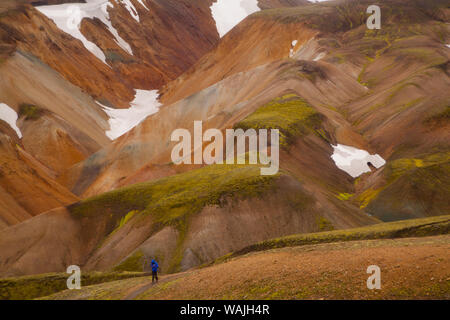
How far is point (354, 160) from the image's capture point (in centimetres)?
6738

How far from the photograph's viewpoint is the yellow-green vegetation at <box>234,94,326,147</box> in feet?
204

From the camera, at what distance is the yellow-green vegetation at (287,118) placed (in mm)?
62156

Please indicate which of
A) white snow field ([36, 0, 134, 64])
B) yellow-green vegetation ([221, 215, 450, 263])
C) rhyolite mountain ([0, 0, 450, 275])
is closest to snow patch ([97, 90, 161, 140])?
rhyolite mountain ([0, 0, 450, 275])

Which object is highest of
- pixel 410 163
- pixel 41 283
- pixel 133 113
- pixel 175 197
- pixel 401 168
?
pixel 133 113

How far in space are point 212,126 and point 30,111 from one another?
31.2 m

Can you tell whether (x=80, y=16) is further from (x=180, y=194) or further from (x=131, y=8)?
(x=180, y=194)

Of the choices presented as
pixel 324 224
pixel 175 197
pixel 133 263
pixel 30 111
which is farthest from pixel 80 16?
pixel 324 224

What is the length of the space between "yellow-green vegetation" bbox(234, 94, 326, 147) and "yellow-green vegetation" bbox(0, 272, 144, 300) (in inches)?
1197

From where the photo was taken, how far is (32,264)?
45.8 meters

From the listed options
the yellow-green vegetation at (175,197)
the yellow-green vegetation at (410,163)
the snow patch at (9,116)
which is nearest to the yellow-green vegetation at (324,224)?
the yellow-green vegetation at (175,197)
